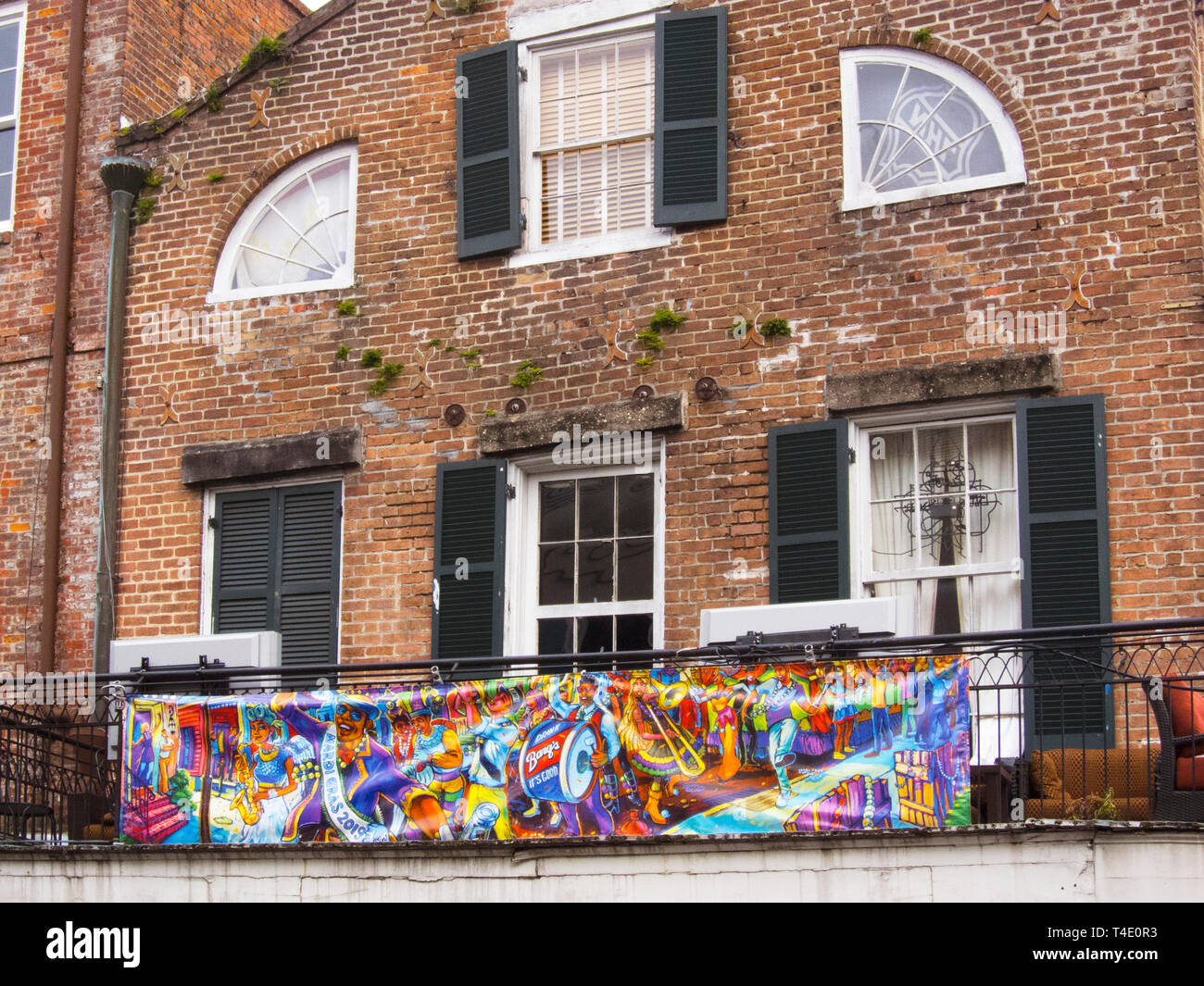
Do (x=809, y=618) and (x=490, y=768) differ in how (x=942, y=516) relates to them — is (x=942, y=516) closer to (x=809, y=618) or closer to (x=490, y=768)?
(x=809, y=618)

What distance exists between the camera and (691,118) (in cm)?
1255

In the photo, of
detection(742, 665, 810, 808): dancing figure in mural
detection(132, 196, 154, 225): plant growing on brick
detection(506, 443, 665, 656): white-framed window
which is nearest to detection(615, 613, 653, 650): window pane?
detection(506, 443, 665, 656): white-framed window

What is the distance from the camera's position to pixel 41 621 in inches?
540

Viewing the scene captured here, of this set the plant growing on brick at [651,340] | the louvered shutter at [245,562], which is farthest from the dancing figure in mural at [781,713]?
the louvered shutter at [245,562]

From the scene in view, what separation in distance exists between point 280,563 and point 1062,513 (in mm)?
5683

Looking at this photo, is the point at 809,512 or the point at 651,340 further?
the point at 651,340

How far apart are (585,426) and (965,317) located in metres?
2.70

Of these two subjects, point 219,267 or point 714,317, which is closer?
point 714,317

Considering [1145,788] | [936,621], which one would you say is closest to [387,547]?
[936,621]

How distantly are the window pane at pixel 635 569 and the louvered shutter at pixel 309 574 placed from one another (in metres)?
2.18

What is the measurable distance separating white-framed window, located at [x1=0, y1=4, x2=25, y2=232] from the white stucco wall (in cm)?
615

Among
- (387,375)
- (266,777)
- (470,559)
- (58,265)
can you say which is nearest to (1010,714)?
(470,559)

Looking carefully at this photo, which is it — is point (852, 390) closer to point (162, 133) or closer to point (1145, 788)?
point (1145, 788)

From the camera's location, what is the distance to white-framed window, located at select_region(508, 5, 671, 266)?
507 inches
